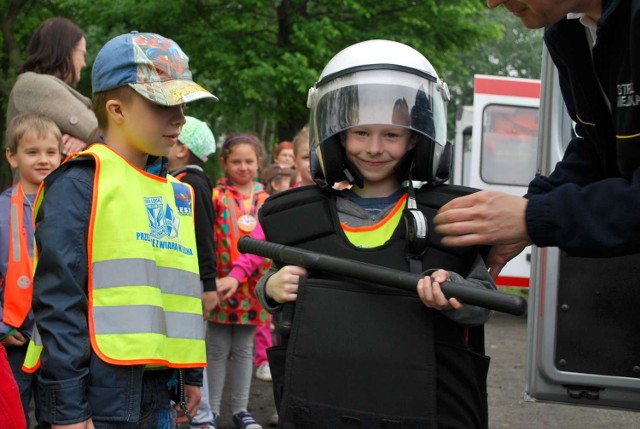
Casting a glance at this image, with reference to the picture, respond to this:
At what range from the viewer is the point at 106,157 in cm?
296

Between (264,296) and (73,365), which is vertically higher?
(264,296)

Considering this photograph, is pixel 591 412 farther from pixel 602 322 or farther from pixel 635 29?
pixel 635 29

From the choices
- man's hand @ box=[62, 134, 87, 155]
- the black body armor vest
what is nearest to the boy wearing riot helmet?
the black body armor vest

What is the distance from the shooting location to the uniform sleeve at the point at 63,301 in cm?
277

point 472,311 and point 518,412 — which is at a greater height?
point 472,311

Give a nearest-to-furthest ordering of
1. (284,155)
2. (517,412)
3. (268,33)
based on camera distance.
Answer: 1. (517,412)
2. (284,155)
3. (268,33)

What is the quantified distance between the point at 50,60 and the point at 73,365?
240cm

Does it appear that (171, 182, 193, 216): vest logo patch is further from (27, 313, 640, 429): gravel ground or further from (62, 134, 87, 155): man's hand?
(27, 313, 640, 429): gravel ground

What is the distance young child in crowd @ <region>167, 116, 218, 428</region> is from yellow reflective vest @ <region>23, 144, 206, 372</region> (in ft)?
5.46

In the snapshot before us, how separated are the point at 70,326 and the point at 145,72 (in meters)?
0.83

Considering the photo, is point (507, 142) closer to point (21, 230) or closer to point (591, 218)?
point (21, 230)

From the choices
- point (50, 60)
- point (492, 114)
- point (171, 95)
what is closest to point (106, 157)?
point (171, 95)

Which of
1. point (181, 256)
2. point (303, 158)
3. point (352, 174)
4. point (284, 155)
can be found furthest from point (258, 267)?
point (284, 155)

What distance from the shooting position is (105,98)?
313 cm
